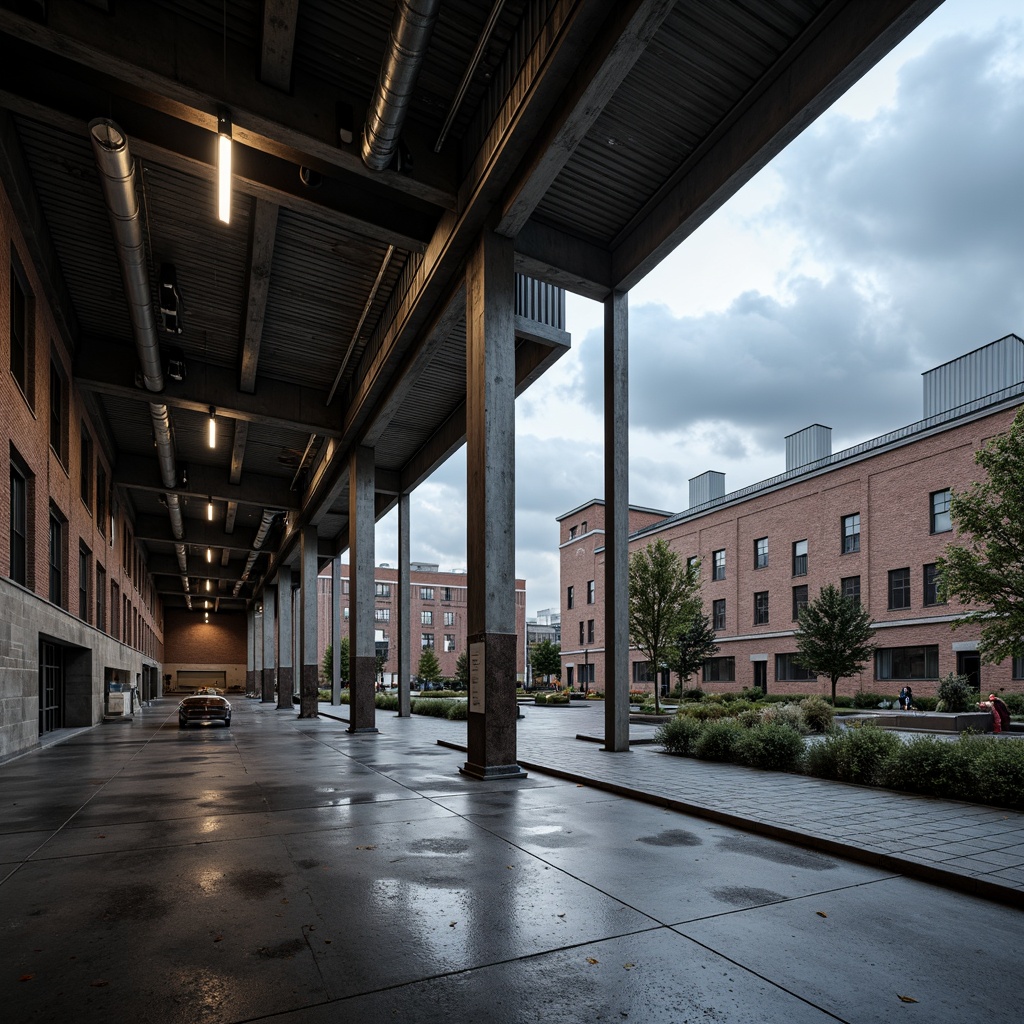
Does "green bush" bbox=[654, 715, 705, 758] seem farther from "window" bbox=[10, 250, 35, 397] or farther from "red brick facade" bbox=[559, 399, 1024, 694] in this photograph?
"red brick facade" bbox=[559, 399, 1024, 694]

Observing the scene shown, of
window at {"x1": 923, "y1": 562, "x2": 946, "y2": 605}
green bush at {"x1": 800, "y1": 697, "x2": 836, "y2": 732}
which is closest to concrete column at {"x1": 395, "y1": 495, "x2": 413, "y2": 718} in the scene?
green bush at {"x1": 800, "y1": 697, "x2": 836, "y2": 732}

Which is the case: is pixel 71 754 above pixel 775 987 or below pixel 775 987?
below

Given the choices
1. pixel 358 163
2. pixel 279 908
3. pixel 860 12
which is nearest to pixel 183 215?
pixel 358 163

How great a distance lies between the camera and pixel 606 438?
574 inches

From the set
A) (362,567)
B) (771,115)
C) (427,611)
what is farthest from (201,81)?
(427,611)

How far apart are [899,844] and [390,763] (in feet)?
29.6

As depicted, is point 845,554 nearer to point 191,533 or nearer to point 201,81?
point 191,533

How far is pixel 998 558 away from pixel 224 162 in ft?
67.3

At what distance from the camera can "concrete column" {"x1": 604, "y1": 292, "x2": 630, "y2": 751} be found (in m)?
14.0

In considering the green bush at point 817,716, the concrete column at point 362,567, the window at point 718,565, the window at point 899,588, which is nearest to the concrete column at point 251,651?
the window at point 718,565

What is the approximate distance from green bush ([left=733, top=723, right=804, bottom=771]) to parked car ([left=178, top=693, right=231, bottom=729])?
1850 centimetres

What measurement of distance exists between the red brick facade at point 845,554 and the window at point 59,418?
3258cm

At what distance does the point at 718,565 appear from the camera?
48.0 meters

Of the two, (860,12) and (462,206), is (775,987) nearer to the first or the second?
(860,12)
